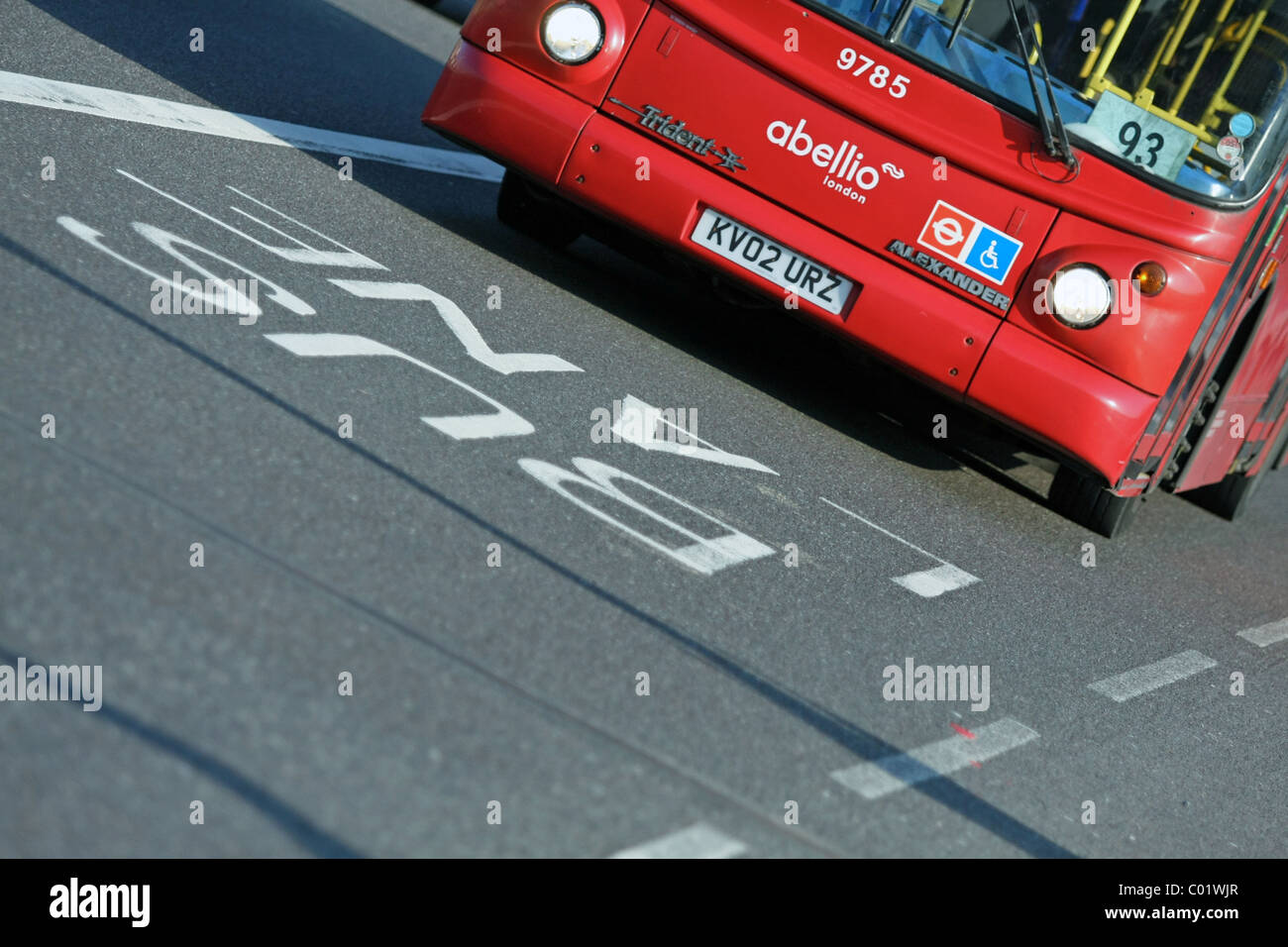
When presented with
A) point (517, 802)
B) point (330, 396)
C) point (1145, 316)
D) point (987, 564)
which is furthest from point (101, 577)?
point (1145, 316)

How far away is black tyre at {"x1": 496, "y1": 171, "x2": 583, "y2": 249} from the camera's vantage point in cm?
870

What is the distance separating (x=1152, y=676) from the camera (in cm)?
632

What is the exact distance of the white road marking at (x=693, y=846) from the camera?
3.43m

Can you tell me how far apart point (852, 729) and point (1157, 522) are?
5.45 metres

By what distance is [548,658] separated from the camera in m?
4.18

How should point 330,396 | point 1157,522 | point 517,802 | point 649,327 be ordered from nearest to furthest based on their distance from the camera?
1. point 517,802
2. point 330,396
3. point 649,327
4. point 1157,522

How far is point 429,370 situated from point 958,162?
250 centimetres

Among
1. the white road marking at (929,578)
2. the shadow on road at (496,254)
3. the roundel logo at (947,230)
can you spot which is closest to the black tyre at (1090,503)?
the shadow on road at (496,254)

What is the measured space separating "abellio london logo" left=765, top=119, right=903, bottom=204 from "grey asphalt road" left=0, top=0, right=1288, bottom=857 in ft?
2.42

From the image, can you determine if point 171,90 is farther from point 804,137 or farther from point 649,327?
point 804,137

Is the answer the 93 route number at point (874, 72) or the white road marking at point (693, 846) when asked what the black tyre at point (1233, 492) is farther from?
the white road marking at point (693, 846)
